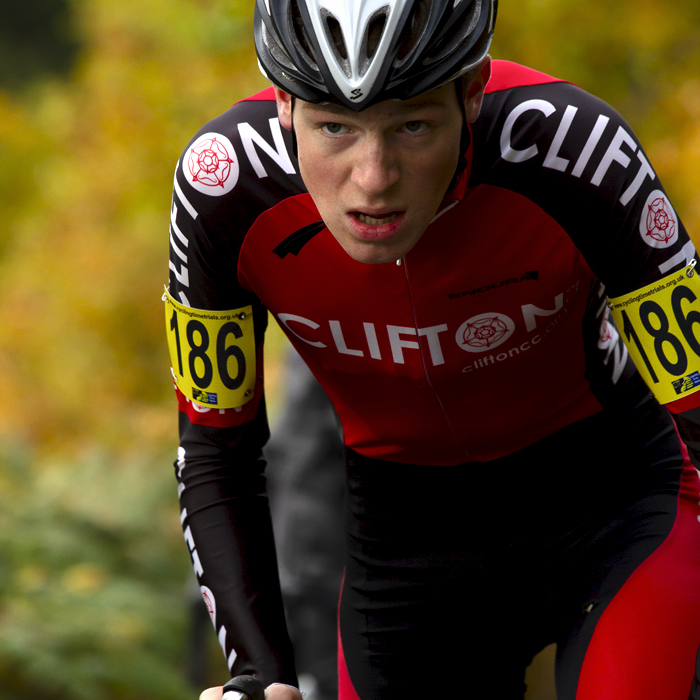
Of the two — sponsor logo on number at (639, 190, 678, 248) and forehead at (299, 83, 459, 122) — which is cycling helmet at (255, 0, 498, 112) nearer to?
forehead at (299, 83, 459, 122)

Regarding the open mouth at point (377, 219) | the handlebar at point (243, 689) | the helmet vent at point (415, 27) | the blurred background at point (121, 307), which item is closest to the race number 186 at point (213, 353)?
the open mouth at point (377, 219)

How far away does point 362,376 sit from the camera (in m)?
2.29

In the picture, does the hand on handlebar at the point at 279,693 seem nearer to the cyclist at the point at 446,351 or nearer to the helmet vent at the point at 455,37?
the cyclist at the point at 446,351

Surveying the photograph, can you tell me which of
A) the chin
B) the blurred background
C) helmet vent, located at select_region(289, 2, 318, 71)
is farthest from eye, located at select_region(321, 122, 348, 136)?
the blurred background

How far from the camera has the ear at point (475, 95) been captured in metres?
1.88

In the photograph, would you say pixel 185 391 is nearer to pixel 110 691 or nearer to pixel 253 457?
pixel 253 457

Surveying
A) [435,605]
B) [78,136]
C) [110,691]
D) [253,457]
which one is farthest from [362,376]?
[78,136]

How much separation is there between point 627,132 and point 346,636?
145cm

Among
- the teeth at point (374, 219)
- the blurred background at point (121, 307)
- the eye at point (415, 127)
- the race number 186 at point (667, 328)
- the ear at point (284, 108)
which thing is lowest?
the race number 186 at point (667, 328)

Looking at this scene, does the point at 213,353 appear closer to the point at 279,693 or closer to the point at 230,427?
the point at 230,427

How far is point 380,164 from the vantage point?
1707 millimetres

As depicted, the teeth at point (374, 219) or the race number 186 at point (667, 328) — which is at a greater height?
the teeth at point (374, 219)

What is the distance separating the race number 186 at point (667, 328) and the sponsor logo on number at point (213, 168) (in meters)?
0.87

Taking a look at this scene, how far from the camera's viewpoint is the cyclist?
1797 mm
